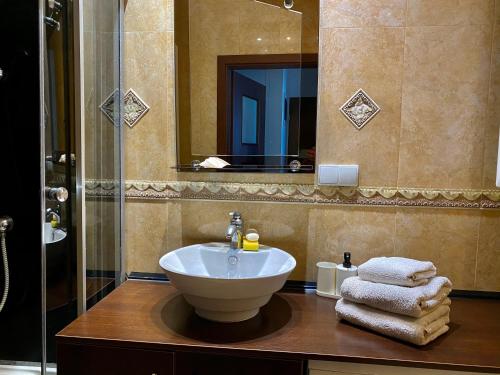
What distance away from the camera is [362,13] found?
4.60 feet

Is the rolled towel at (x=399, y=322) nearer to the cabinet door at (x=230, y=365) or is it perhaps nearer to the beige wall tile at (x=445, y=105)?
the cabinet door at (x=230, y=365)

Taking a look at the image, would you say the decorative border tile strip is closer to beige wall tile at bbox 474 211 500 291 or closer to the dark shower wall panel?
beige wall tile at bbox 474 211 500 291

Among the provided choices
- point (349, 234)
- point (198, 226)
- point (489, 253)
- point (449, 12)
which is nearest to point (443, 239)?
point (489, 253)

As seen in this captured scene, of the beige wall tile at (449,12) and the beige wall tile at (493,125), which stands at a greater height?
the beige wall tile at (449,12)

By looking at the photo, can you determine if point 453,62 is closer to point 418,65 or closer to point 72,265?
point 418,65

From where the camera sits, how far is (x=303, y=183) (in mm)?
1484

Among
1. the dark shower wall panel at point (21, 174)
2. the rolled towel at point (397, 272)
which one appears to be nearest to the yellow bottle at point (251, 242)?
the rolled towel at point (397, 272)

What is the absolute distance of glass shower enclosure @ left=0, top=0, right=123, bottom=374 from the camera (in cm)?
127

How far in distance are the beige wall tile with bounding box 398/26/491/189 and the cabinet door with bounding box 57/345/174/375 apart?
3.45 ft

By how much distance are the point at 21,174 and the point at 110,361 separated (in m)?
0.83

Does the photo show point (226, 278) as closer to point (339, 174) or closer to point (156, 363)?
point (156, 363)

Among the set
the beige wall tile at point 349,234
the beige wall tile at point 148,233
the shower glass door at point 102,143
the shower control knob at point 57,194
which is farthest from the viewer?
the beige wall tile at point 148,233

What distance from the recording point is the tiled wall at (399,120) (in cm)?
137

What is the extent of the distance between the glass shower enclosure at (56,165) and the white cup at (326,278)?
31.2 inches
